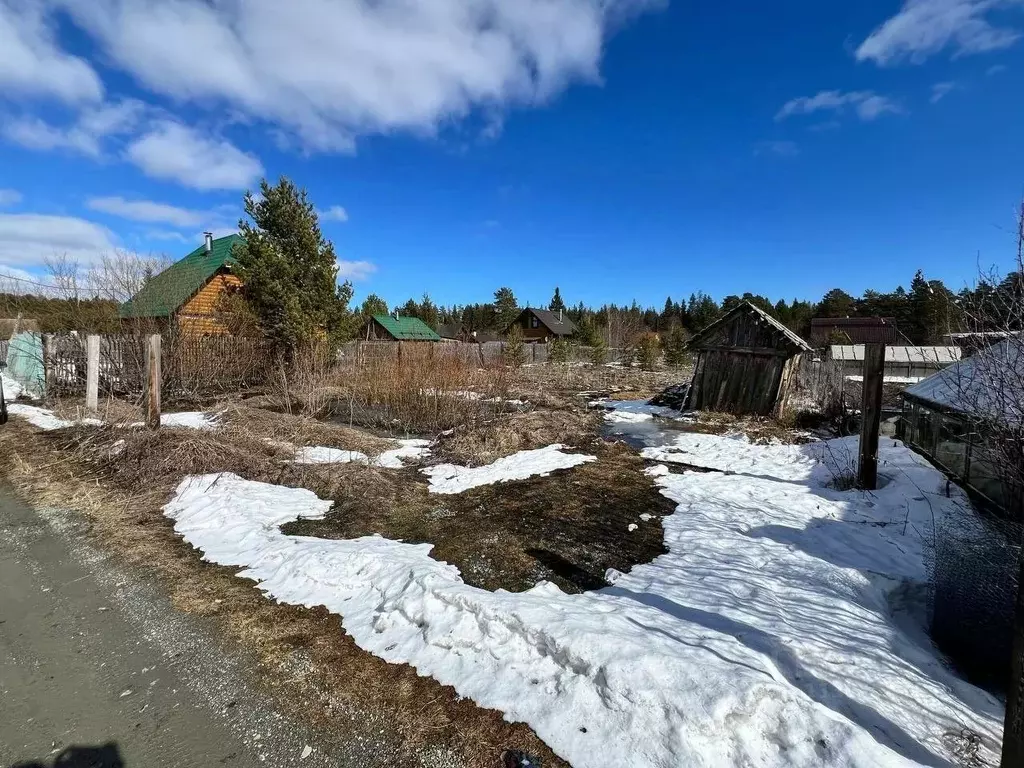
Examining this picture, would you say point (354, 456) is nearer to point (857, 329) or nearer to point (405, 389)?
point (405, 389)

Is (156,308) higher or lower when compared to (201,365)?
higher

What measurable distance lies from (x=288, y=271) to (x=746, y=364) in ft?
50.9

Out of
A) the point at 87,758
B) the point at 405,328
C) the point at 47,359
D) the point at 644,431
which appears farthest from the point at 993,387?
the point at 405,328

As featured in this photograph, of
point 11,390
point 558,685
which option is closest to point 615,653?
point 558,685

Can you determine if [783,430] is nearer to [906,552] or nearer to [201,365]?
[906,552]

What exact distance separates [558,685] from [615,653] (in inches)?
14.7

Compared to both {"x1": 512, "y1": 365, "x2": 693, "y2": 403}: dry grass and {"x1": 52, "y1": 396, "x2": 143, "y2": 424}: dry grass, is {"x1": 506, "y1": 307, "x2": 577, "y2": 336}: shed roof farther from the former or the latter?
{"x1": 52, "y1": 396, "x2": 143, "y2": 424}: dry grass

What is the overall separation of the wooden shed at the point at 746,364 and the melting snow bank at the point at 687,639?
25.8 feet

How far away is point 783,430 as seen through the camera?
11.1m

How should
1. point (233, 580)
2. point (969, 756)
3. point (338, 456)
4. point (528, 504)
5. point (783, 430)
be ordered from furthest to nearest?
point (783, 430), point (338, 456), point (528, 504), point (233, 580), point (969, 756)

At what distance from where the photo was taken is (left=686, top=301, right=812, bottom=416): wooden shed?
507 inches

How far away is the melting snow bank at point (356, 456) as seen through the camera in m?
7.85

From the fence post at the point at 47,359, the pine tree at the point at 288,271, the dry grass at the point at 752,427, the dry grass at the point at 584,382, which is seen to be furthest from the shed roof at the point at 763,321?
the fence post at the point at 47,359

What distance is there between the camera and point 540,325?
5394cm
